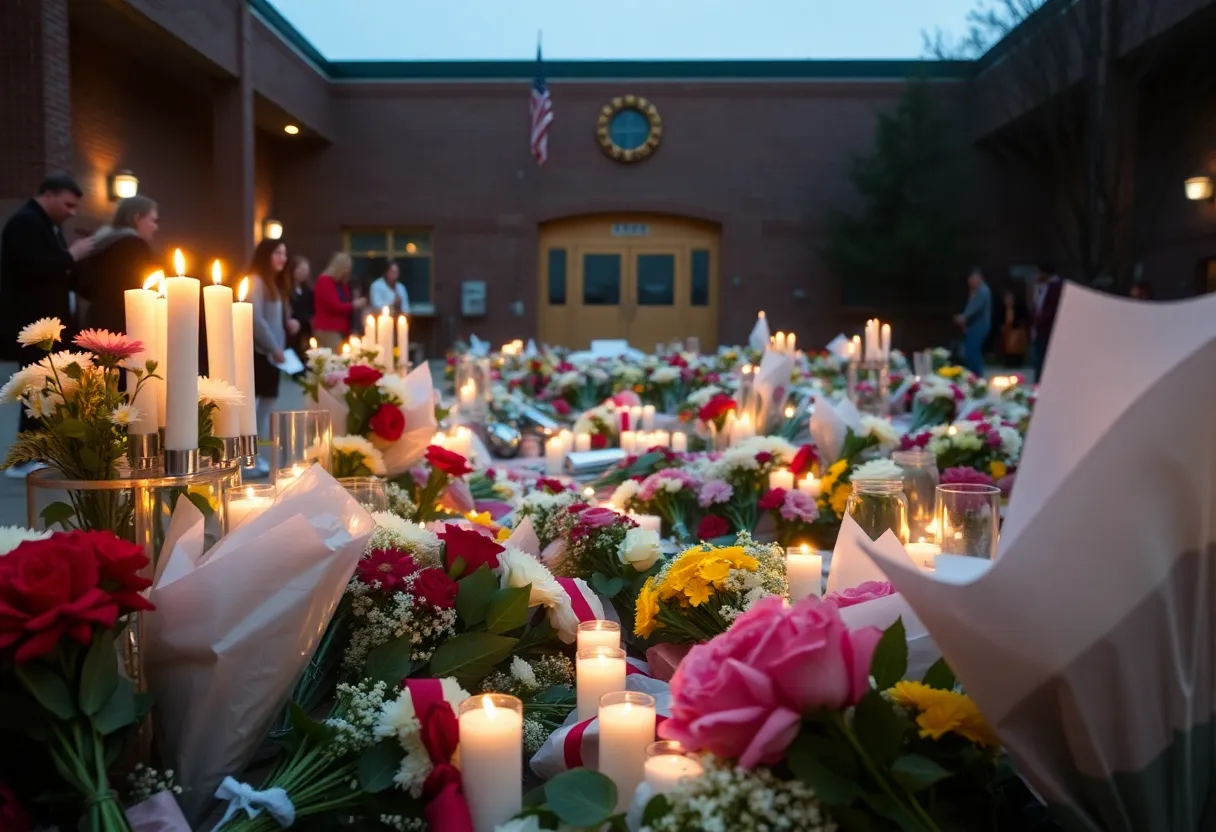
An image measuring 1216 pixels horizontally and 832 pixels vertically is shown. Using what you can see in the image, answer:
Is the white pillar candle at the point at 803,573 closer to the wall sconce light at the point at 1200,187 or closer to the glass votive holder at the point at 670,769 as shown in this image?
the glass votive holder at the point at 670,769

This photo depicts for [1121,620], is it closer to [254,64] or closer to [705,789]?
[705,789]

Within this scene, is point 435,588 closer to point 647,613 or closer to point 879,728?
point 647,613

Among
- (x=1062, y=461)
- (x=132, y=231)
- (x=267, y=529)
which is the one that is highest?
(x=132, y=231)

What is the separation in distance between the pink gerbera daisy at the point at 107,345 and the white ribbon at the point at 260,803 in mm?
502

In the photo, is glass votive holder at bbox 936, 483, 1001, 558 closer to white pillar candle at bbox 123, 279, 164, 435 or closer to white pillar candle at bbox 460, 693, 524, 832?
white pillar candle at bbox 460, 693, 524, 832

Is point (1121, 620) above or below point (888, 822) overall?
above

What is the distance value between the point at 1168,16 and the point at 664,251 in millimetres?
7851

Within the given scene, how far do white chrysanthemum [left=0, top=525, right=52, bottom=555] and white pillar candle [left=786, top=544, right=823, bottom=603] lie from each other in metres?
0.84

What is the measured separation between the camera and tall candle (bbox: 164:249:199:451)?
108 centimetres

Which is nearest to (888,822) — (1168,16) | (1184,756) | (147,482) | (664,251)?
(1184,756)

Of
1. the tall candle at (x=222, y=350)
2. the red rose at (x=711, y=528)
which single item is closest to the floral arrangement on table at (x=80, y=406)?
the tall candle at (x=222, y=350)

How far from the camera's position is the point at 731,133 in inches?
614

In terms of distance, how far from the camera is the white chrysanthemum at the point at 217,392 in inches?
48.4

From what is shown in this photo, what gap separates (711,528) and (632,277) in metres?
14.0
